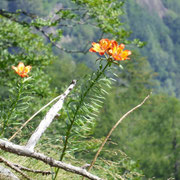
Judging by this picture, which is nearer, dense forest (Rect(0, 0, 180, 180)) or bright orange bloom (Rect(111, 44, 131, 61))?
bright orange bloom (Rect(111, 44, 131, 61))

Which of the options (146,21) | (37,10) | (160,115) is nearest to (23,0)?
(37,10)

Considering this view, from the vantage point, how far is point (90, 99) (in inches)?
52.7

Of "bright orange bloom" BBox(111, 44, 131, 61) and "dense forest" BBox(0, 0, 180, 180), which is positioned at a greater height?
"bright orange bloom" BBox(111, 44, 131, 61)

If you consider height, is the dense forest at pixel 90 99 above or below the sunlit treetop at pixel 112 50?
below

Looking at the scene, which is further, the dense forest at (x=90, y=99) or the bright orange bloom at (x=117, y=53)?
the dense forest at (x=90, y=99)

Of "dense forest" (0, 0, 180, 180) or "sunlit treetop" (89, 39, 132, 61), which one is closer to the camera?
"sunlit treetop" (89, 39, 132, 61)

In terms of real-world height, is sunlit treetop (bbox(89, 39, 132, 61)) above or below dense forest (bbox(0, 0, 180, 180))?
above

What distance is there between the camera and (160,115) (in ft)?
65.5

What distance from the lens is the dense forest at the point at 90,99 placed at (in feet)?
4.98

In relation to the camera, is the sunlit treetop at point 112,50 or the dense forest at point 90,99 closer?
the sunlit treetop at point 112,50

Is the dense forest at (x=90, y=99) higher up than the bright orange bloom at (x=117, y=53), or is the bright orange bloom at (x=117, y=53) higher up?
the bright orange bloom at (x=117, y=53)

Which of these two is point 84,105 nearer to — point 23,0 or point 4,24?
point 4,24

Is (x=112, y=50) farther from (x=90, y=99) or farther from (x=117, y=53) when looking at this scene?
(x=90, y=99)

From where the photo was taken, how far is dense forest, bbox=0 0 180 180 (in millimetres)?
1518
